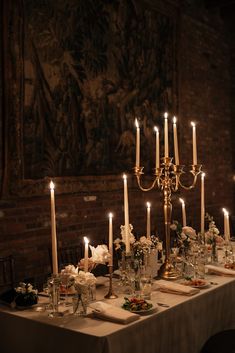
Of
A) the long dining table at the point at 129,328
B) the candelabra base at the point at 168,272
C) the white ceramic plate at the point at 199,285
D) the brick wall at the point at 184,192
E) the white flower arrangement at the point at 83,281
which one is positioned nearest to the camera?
the long dining table at the point at 129,328

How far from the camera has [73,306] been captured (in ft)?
8.71

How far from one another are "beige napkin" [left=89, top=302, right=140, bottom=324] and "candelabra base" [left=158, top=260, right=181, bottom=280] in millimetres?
781

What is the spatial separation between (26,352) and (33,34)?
9.16 ft

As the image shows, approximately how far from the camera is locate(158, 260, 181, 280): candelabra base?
3.33m

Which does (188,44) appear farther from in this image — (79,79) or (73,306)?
(73,306)

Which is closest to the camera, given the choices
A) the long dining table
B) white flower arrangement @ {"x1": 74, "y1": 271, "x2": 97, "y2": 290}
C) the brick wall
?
the long dining table

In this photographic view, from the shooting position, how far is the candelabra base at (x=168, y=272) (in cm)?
333

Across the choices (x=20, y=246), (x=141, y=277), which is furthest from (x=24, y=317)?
(x=20, y=246)

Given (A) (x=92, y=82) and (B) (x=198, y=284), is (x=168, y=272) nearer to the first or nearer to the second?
(B) (x=198, y=284)

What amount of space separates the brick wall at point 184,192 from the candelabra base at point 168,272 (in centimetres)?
142

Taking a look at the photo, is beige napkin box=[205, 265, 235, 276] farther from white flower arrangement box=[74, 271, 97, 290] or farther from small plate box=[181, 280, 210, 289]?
white flower arrangement box=[74, 271, 97, 290]

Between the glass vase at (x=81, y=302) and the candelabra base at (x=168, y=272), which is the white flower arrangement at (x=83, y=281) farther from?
the candelabra base at (x=168, y=272)

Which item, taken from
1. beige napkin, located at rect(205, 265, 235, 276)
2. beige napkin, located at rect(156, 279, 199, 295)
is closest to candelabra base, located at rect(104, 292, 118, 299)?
beige napkin, located at rect(156, 279, 199, 295)

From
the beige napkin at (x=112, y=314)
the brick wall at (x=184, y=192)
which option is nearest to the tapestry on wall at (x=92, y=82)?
the brick wall at (x=184, y=192)
